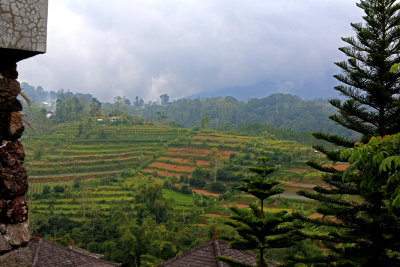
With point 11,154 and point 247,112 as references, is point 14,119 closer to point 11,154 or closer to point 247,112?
point 11,154

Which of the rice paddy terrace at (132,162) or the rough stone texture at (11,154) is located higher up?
the rough stone texture at (11,154)

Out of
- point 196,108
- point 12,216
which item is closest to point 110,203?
point 12,216

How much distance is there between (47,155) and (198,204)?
2051 cm

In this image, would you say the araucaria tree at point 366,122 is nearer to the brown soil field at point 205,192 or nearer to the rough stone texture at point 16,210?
the rough stone texture at point 16,210

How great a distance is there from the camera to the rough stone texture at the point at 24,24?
1639 millimetres

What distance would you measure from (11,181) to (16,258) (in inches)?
14.9

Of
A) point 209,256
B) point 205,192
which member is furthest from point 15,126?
point 205,192

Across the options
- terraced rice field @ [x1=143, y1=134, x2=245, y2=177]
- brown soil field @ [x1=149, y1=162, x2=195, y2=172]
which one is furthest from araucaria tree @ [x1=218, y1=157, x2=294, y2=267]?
brown soil field @ [x1=149, y1=162, x2=195, y2=172]

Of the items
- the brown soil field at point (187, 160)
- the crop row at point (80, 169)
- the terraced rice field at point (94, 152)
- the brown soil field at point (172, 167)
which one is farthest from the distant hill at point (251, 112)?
the crop row at point (80, 169)

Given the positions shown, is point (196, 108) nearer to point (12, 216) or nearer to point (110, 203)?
point (110, 203)

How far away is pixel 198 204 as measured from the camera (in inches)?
1113

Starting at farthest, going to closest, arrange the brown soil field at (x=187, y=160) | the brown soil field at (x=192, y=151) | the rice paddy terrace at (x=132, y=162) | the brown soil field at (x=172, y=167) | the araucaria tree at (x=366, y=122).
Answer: the brown soil field at (x=192, y=151), the brown soil field at (x=187, y=160), the brown soil field at (x=172, y=167), the rice paddy terrace at (x=132, y=162), the araucaria tree at (x=366, y=122)

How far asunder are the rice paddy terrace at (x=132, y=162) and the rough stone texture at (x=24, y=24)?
23.9 meters

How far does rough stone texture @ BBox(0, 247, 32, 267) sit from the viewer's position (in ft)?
5.55
